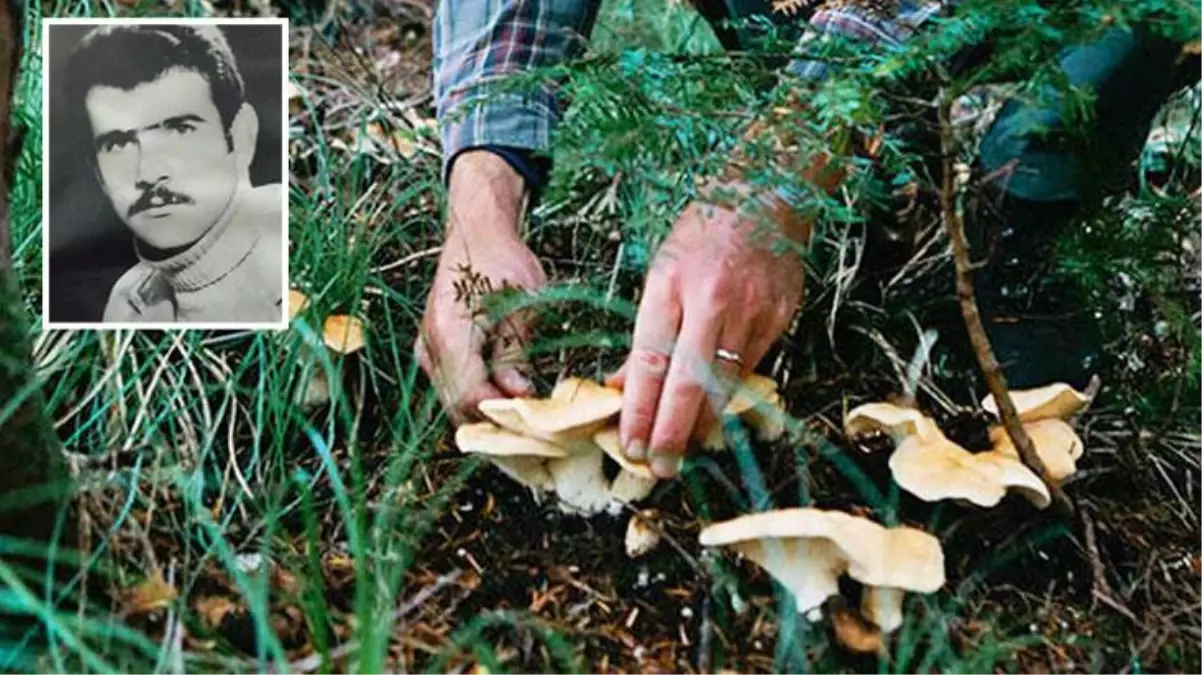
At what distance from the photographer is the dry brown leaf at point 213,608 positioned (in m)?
1.29

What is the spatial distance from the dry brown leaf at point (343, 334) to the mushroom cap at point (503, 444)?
0.29 m

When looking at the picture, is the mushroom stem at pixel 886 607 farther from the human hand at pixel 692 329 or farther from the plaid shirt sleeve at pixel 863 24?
the plaid shirt sleeve at pixel 863 24

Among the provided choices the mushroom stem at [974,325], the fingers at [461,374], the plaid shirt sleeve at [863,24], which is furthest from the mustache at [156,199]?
the mushroom stem at [974,325]

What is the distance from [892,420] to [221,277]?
79cm

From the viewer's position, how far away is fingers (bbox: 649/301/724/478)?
4.24 ft

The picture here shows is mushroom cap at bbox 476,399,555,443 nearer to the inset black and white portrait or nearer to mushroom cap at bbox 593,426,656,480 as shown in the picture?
mushroom cap at bbox 593,426,656,480

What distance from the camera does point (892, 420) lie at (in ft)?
4.35

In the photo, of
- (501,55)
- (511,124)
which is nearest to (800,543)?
(511,124)

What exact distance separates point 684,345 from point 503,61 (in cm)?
67

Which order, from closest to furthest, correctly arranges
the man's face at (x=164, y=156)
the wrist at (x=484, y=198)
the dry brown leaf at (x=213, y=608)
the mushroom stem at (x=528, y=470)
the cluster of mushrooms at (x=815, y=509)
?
the cluster of mushrooms at (x=815, y=509), the dry brown leaf at (x=213, y=608), the mushroom stem at (x=528, y=470), the man's face at (x=164, y=156), the wrist at (x=484, y=198)

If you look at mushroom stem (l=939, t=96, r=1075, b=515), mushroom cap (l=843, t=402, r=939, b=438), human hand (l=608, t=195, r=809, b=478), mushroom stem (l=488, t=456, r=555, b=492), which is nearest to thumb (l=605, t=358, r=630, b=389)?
human hand (l=608, t=195, r=809, b=478)

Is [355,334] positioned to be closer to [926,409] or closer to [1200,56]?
[926,409]

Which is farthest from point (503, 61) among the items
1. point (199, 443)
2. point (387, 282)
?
point (199, 443)

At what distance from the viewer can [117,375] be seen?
1567 mm
